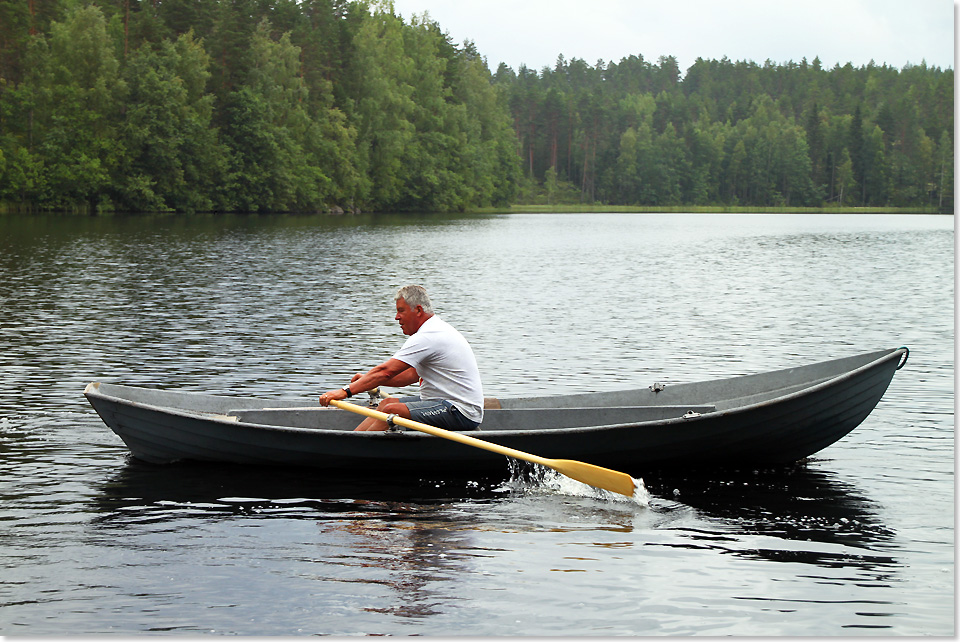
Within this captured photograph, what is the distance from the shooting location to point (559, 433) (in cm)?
850

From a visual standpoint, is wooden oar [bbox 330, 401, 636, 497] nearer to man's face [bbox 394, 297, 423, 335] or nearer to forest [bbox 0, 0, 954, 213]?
man's face [bbox 394, 297, 423, 335]

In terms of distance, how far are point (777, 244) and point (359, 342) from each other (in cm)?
3817

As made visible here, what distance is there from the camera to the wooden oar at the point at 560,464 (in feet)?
26.7

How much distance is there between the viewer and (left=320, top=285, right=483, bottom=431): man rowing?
859 centimetres

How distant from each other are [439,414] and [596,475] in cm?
146

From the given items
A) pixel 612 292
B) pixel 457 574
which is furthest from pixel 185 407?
pixel 612 292

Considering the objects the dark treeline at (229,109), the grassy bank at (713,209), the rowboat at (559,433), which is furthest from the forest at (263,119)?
the rowboat at (559,433)

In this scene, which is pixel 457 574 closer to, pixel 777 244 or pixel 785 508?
pixel 785 508

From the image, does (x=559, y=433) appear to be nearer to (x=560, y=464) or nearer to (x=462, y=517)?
(x=560, y=464)

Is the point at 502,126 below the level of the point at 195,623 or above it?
above

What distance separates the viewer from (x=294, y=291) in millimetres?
25781

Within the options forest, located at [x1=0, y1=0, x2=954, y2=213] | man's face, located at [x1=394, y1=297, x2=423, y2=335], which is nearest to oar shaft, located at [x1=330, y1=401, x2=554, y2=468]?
man's face, located at [x1=394, y1=297, x2=423, y2=335]

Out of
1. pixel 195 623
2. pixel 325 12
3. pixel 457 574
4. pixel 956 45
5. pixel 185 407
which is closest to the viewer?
pixel 195 623

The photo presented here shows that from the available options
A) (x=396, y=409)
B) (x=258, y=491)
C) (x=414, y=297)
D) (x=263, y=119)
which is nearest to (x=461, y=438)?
(x=396, y=409)
